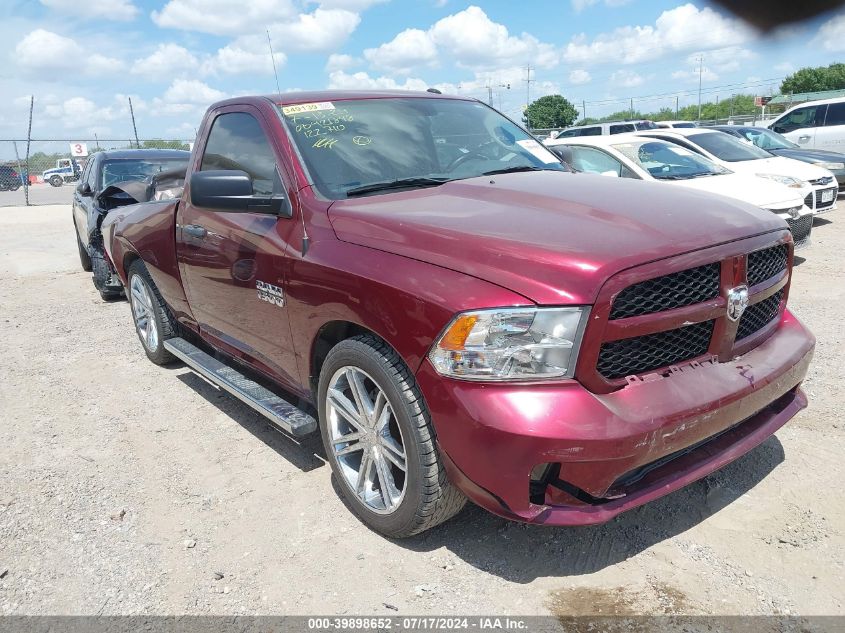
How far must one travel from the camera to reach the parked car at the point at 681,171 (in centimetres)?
764

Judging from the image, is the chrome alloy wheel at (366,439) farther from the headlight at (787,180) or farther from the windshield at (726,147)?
the windshield at (726,147)

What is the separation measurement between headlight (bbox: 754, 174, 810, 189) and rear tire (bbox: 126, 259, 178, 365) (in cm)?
748

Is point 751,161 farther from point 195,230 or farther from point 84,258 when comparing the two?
point 84,258

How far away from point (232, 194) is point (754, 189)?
22.1ft

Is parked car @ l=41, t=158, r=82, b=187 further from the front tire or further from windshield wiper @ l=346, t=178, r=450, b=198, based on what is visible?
the front tire

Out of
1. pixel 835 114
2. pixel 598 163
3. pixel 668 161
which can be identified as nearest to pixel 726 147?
pixel 668 161

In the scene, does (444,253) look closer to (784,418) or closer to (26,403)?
(784,418)

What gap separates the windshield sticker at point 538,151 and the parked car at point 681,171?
3.44 meters

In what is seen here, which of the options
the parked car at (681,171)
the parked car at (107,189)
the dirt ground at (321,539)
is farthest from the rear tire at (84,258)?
the parked car at (681,171)

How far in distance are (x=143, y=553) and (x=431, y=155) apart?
2425 millimetres

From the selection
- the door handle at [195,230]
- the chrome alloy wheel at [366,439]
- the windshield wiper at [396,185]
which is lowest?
the chrome alloy wheel at [366,439]

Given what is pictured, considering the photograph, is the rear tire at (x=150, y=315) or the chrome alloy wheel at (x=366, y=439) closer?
the chrome alloy wheel at (x=366, y=439)

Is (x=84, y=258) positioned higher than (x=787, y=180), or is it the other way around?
(x=787, y=180)

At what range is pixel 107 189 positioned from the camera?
7.97m
